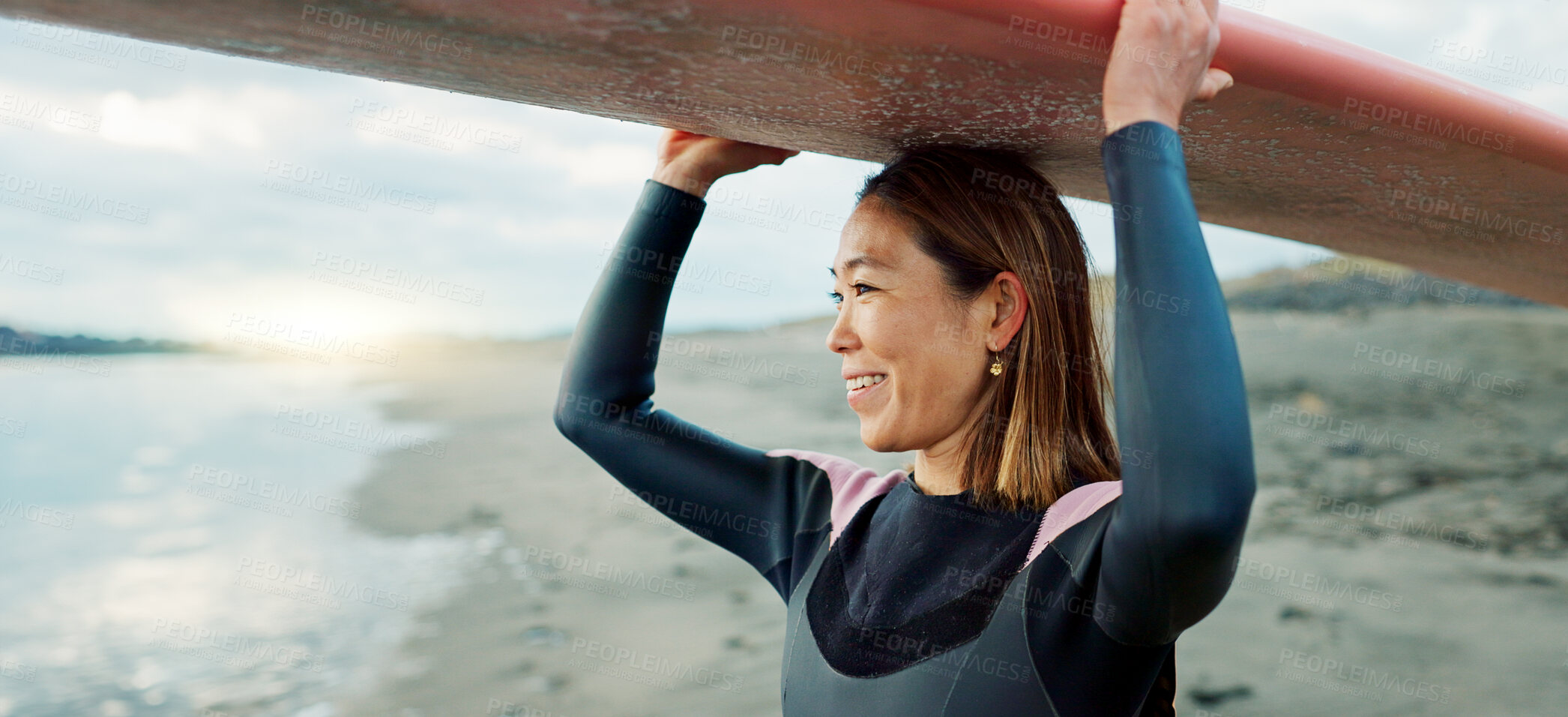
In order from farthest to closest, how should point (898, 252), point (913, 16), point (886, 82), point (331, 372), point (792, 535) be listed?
point (331, 372)
point (792, 535)
point (898, 252)
point (886, 82)
point (913, 16)

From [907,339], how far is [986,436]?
0.17m

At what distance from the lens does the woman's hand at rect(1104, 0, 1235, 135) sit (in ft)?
2.87

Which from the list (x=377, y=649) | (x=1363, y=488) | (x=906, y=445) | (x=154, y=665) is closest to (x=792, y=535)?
(x=906, y=445)

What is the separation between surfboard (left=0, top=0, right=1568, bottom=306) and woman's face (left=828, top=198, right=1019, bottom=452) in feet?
0.57

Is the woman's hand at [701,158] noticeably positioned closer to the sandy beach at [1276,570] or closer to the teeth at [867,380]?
the teeth at [867,380]

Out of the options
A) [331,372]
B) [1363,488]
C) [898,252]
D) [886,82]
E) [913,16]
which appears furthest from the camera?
[331,372]

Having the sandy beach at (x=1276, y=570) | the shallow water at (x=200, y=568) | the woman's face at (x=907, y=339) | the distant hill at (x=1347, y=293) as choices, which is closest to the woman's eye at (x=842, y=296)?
the woman's face at (x=907, y=339)

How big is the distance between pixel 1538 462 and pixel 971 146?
744cm

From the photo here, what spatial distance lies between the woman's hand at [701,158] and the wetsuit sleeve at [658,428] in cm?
2

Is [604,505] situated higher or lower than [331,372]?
higher

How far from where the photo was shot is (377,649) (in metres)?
4.30

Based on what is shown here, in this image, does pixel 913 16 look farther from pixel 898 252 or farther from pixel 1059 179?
pixel 1059 179

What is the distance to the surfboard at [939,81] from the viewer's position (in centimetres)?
92

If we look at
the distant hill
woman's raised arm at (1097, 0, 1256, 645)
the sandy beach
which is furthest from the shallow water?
the distant hill
